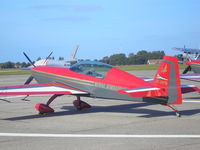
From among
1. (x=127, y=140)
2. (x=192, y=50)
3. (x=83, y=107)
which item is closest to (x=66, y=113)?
(x=83, y=107)

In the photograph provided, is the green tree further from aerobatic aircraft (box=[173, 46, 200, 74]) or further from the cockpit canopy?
the cockpit canopy

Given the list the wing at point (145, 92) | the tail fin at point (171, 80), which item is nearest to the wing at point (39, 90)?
the wing at point (145, 92)

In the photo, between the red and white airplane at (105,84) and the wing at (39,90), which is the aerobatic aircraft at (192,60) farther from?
the wing at (39,90)

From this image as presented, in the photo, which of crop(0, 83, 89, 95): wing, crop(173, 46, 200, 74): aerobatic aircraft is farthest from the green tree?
crop(0, 83, 89, 95): wing

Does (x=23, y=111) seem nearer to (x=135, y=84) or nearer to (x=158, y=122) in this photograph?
(x=135, y=84)

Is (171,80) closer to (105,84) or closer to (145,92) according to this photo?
(145,92)

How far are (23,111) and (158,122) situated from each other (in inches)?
196

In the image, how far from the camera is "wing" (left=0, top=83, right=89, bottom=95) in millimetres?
9508

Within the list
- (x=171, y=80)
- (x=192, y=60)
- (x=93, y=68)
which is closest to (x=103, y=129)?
(x=171, y=80)

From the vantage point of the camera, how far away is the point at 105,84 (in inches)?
369

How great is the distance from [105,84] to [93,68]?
85cm

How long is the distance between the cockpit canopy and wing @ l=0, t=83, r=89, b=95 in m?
0.66

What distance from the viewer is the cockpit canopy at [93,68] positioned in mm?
9725

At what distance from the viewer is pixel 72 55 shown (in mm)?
60969
